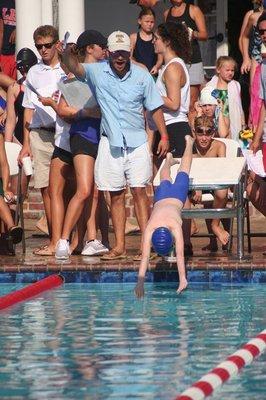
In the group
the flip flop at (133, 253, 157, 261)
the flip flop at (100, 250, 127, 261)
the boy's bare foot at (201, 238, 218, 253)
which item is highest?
the flip flop at (100, 250, 127, 261)

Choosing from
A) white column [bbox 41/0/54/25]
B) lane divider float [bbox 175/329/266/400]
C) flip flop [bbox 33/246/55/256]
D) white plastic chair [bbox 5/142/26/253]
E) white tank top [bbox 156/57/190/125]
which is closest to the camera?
lane divider float [bbox 175/329/266/400]

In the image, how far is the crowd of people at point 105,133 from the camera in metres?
13.8

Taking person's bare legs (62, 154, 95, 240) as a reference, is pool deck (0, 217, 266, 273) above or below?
below

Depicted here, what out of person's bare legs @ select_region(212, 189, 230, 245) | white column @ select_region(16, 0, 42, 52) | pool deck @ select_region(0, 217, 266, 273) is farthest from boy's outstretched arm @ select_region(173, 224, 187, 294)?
white column @ select_region(16, 0, 42, 52)

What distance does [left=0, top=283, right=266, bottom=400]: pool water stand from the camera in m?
9.00

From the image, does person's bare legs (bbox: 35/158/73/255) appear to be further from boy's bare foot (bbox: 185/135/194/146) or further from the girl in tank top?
the girl in tank top

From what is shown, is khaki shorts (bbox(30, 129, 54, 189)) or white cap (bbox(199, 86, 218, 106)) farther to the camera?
white cap (bbox(199, 86, 218, 106))

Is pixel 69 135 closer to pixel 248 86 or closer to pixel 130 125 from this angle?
pixel 130 125

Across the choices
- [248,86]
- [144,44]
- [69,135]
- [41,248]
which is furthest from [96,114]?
[248,86]

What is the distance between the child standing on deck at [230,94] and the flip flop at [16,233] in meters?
3.86

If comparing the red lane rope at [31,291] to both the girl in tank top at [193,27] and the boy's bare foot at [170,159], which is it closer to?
the boy's bare foot at [170,159]

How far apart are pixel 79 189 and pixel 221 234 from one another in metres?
1.60

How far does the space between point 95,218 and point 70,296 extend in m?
1.64

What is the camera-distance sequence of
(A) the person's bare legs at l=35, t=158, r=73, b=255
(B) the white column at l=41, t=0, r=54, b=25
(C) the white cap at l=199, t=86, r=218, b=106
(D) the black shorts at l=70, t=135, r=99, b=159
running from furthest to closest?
(B) the white column at l=41, t=0, r=54, b=25 < (C) the white cap at l=199, t=86, r=218, b=106 < (A) the person's bare legs at l=35, t=158, r=73, b=255 < (D) the black shorts at l=70, t=135, r=99, b=159
